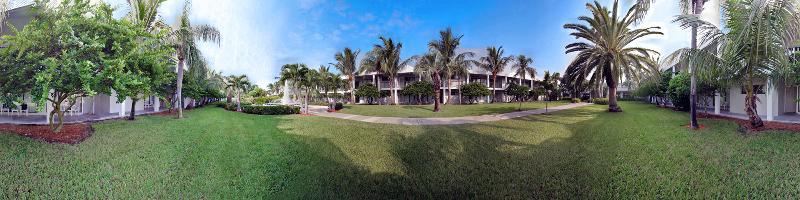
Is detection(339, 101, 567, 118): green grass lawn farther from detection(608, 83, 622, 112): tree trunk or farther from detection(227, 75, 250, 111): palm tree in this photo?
detection(227, 75, 250, 111): palm tree

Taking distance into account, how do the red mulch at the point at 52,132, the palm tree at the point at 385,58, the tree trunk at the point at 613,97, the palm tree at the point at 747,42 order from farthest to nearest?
the palm tree at the point at 385,58 → the tree trunk at the point at 613,97 → the red mulch at the point at 52,132 → the palm tree at the point at 747,42

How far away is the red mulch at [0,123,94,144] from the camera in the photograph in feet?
23.1

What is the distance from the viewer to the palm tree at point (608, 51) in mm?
13836

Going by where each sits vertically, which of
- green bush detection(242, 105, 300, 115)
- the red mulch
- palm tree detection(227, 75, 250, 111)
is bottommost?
the red mulch

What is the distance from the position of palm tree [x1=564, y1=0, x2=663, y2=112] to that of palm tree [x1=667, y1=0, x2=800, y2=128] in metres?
5.88

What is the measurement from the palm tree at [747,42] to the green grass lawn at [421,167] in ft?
5.76

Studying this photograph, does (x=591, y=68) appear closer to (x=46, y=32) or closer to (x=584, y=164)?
(x=584, y=164)

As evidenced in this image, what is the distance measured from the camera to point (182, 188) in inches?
168

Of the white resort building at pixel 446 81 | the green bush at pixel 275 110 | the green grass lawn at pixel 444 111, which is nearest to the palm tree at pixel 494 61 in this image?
the white resort building at pixel 446 81

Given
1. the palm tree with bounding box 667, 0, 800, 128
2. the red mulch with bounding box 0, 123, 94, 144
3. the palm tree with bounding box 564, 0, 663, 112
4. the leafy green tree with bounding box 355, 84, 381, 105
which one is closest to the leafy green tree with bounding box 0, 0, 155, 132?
the red mulch with bounding box 0, 123, 94, 144

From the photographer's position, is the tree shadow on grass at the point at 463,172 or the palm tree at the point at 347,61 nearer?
the tree shadow on grass at the point at 463,172

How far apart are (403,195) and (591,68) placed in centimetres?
1563

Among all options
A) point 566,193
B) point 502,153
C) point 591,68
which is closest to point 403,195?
point 566,193

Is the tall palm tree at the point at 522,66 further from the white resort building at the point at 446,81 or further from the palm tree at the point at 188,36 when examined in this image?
the palm tree at the point at 188,36
